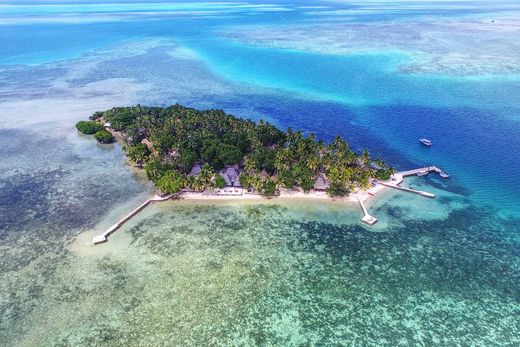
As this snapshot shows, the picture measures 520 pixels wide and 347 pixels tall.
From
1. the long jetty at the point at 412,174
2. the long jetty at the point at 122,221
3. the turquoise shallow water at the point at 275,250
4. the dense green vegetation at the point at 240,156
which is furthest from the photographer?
the long jetty at the point at 412,174

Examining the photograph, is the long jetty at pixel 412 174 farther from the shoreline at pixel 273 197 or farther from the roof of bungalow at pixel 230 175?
the roof of bungalow at pixel 230 175

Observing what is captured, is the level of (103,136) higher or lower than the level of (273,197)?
lower

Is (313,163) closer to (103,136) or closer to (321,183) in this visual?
(321,183)

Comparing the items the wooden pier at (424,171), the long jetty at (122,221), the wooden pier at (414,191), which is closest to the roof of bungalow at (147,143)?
the long jetty at (122,221)

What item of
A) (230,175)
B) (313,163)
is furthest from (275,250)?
(313,163)

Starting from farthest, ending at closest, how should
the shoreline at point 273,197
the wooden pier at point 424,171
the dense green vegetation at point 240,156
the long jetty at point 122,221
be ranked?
the wooden pier at point 424,171, the dense green vegetation at point 240,156, the shoreline at point 273,197, the long jetty at point 122,221

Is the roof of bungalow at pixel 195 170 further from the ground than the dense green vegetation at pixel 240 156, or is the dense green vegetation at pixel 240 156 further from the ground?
the dense green vegetation at pixel 240 156

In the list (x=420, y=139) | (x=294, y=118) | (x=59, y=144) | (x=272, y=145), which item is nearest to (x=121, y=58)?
(x=59, y=144)
